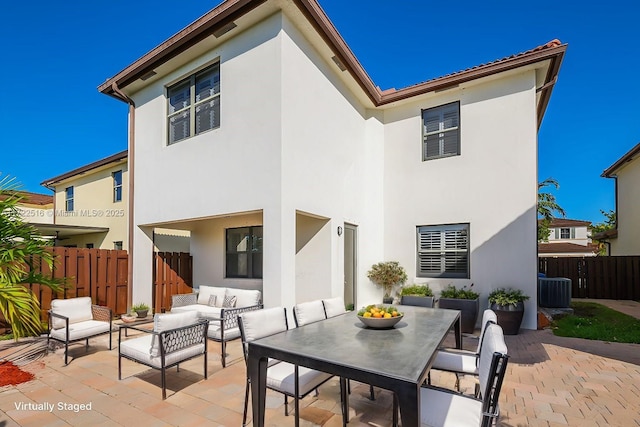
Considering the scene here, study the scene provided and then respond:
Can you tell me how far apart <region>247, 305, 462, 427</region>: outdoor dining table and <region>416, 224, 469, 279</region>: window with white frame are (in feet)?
15.9

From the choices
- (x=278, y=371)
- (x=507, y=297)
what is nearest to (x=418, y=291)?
(x=507, y=297)

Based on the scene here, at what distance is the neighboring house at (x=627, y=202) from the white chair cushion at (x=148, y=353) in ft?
53.4

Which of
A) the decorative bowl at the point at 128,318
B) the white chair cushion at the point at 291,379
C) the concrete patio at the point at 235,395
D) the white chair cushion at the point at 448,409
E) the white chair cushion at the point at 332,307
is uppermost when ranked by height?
the white chair cushion at the point at 332,307

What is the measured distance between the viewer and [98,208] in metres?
13.8

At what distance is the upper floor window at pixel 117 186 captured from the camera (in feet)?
42.8

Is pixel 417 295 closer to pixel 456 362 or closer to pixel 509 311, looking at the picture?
Result: pixel 509 311

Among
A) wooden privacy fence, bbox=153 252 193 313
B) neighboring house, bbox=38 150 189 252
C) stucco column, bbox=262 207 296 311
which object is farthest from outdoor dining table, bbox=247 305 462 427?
neighboring house, bbox=38 150 189 252

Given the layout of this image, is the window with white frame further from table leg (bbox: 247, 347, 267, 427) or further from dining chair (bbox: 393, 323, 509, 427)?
table leg (bbox: 247, 347, 267, 427)

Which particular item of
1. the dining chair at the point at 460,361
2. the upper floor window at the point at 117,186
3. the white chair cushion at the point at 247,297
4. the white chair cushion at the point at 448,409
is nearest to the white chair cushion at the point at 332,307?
the dining chair at the point at 460,361

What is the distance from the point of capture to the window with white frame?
333 inches

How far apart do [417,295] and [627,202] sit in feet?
42.9

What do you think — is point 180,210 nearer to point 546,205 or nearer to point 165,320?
point 165,320

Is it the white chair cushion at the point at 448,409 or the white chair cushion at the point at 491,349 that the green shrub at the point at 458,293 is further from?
the white chair cushion at the point at 448,409

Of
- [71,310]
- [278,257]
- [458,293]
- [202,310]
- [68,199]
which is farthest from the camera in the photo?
[68,199]
